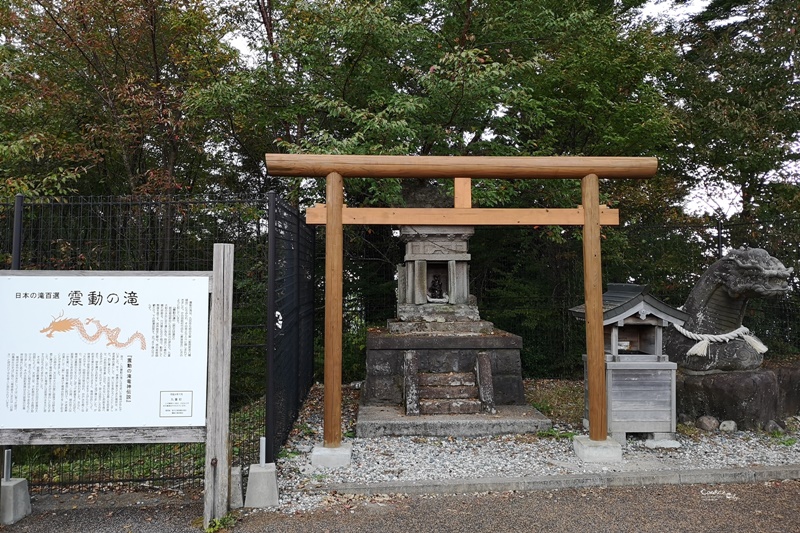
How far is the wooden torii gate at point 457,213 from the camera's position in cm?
484

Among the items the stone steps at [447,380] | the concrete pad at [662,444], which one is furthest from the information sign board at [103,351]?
the concrete pad at [662,444]

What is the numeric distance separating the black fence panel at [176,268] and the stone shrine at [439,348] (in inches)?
48.0

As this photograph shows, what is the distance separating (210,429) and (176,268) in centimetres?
478

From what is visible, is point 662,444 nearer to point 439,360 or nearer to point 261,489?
point 439,360

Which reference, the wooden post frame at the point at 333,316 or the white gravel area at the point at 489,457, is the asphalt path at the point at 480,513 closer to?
the white gravel area at the point at 489,457

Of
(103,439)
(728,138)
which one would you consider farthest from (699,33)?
(103,439)

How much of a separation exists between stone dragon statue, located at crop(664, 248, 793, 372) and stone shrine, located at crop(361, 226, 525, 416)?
6.56ft

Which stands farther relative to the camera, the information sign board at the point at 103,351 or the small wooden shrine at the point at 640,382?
the small wooden shrine at the point at 640,382

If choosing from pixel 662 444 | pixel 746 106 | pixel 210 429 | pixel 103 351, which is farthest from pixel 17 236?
pixel 746 106

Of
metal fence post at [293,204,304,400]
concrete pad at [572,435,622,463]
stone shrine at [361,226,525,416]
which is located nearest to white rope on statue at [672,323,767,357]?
concrete pad at [572,435,622,463]

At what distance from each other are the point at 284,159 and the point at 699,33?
1161 cm

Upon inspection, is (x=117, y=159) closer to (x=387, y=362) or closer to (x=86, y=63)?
(x=86, y=63)

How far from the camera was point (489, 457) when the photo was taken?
16.1 feet

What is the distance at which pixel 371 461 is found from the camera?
4.80 metres
